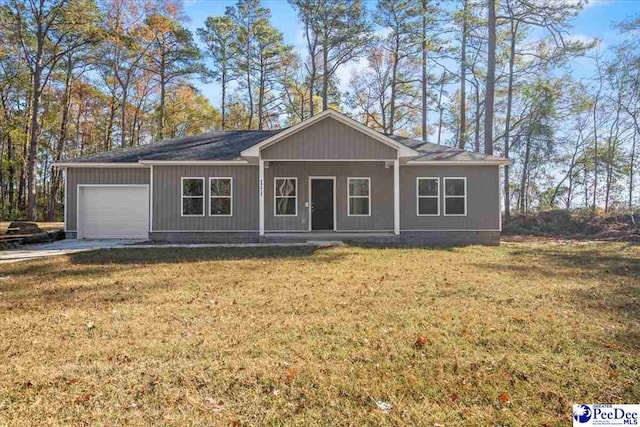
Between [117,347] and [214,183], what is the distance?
9.68 m

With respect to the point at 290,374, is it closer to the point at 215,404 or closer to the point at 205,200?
the point at 215,404

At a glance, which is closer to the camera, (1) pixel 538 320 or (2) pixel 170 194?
(1) pixel 538 320

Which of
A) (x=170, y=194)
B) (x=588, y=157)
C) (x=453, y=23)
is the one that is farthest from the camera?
(x=588, y=157)

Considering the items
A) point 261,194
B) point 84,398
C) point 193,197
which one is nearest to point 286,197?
point 261,194

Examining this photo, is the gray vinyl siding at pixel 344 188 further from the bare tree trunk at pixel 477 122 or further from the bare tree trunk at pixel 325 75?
the bare tree trunk at pixel 477 122

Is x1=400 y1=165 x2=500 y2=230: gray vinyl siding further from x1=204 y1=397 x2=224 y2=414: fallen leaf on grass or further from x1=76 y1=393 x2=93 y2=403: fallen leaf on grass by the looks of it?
x1=76 y1=393 x2=93 y2=403: fallen leaf on grass

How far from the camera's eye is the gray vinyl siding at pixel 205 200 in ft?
41.8

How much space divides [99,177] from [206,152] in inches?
142

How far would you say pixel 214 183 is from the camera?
12883mm

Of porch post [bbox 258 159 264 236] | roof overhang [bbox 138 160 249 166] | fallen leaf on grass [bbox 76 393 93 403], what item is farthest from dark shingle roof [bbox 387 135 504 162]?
fallen leaf on grass [bbox 76 393 93 403]

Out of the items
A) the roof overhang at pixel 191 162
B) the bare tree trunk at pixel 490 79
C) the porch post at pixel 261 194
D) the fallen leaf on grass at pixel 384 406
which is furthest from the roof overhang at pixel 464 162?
the fallen leaf on grass at pixel 384 406

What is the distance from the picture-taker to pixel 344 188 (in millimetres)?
13375

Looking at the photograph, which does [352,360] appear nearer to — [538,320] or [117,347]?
[117,347]

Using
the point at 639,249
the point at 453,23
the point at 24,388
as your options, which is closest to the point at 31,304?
the point at 24,388
